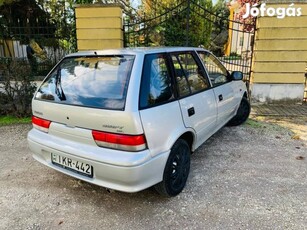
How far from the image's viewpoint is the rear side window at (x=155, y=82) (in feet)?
7.75

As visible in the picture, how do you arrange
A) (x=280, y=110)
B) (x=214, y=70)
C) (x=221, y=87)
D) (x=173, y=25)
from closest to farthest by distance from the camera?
(x=221, y=87), (x=214, y=70), (x=280, y=110), (x=173, y=25)

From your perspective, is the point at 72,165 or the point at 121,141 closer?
the point at 121,141

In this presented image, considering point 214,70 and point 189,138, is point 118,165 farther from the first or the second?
point 214,70

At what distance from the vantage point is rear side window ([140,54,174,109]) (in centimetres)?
236

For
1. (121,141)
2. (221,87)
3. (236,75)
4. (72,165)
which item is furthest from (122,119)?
(236,75)

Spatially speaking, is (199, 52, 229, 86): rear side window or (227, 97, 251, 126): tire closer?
(199, 52, 229, 86): rear side window

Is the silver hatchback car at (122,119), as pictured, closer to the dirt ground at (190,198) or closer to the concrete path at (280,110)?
the dirt ground at (190,198)

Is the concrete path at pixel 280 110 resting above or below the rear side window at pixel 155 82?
below

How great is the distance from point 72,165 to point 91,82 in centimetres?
85

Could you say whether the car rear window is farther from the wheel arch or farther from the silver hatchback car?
the wheel arch

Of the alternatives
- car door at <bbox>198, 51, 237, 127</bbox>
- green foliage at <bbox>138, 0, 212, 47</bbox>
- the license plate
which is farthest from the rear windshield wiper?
green foliage at <bbox>138, 0, 212, 47</bbox>

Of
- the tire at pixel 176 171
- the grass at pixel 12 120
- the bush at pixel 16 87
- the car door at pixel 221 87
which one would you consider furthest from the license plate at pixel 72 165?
the bush at pixel 16 87

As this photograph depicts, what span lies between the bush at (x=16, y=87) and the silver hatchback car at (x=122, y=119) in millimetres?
3001

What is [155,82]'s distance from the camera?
8.30ft
